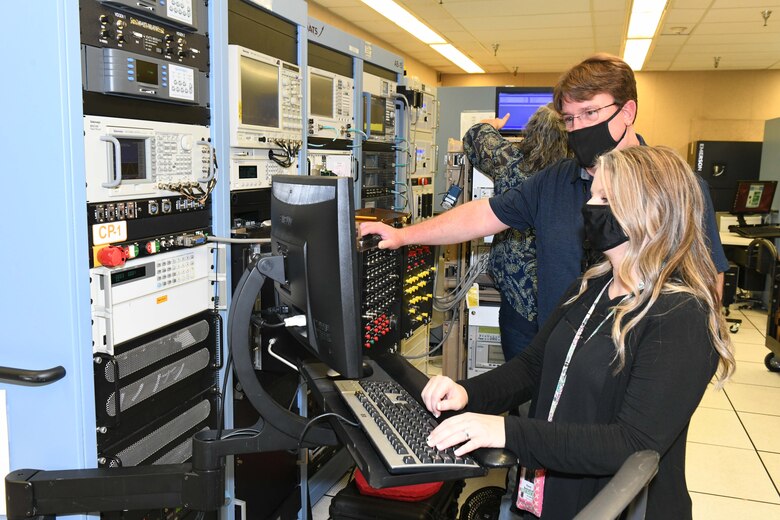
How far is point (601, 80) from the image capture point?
201cm

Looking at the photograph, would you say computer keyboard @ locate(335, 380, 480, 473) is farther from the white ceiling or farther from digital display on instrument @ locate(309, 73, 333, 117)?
the white ceiling

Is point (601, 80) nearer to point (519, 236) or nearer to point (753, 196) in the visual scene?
point (519, 236)

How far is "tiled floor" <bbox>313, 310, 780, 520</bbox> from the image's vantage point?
10.1ft

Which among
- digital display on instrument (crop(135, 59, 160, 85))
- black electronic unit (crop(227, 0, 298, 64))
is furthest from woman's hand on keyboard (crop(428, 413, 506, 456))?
black electronic unit (crop(227, 0, 298, 64))

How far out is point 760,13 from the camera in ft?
23.4

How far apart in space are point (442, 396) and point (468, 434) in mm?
202

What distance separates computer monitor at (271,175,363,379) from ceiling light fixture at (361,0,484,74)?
6.53 meters

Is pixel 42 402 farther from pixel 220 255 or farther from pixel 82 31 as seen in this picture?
pixel 82 31

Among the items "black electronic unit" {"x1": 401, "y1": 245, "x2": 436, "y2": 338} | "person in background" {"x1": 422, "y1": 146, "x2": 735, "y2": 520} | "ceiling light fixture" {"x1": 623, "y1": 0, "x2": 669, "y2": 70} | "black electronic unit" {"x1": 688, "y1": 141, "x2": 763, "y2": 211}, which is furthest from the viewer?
"black electronic unit" {"x1": 688, "y1": 141, "x2": 763, "y2": 211}

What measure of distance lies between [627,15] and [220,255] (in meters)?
6.91

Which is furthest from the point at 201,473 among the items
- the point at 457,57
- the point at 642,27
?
the point at 457,57

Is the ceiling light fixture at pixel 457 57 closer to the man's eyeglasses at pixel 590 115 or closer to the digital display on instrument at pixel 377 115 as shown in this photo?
the digital display on instrument at pixel 377 115

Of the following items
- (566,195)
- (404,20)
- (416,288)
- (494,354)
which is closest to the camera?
(566,195)

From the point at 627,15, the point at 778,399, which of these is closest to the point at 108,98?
the point at 778,399
